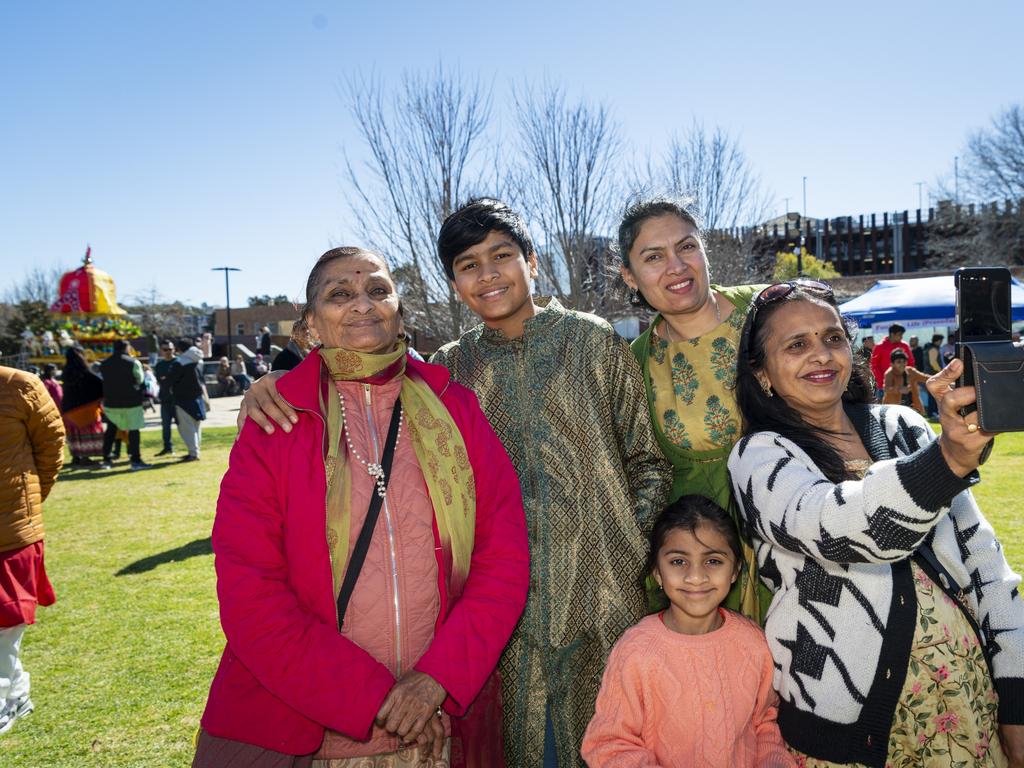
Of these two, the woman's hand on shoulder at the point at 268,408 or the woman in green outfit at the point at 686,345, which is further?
the woman in green outfit at the point at 686,345

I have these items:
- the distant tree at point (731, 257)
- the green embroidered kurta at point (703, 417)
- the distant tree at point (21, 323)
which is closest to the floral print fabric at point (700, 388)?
the green embroidered kurta at point (703, 417)

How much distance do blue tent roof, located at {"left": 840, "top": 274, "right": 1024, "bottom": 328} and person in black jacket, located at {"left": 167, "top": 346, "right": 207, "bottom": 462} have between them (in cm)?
1182

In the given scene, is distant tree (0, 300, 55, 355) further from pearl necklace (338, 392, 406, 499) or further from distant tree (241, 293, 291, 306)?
pearl necklace (338, 392, 406, 499)

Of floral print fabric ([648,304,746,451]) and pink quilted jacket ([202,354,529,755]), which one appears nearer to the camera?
pink quilted jacket ([202,354,529,755])

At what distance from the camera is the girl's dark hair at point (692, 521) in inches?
89.0

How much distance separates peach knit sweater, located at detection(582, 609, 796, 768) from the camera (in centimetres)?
202

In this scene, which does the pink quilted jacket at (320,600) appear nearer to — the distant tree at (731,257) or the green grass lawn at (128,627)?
the green grass lawn at (128,627)

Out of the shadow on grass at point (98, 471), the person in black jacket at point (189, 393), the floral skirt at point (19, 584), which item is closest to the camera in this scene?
the floral skirt at point (19, 584)

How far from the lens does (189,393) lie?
41.4 feet

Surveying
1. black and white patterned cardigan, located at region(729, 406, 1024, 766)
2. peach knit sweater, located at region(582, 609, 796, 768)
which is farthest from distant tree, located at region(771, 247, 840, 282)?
peach knit sweater, located at region(582, 609, 796, 768)

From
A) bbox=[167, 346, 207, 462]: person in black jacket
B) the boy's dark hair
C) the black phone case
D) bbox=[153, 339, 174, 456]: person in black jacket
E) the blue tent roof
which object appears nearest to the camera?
the black phone case

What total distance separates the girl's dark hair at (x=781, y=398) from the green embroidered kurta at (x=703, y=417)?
32cm

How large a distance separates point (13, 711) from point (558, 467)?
354cm

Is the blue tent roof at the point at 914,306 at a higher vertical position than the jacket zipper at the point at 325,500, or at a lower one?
higher
